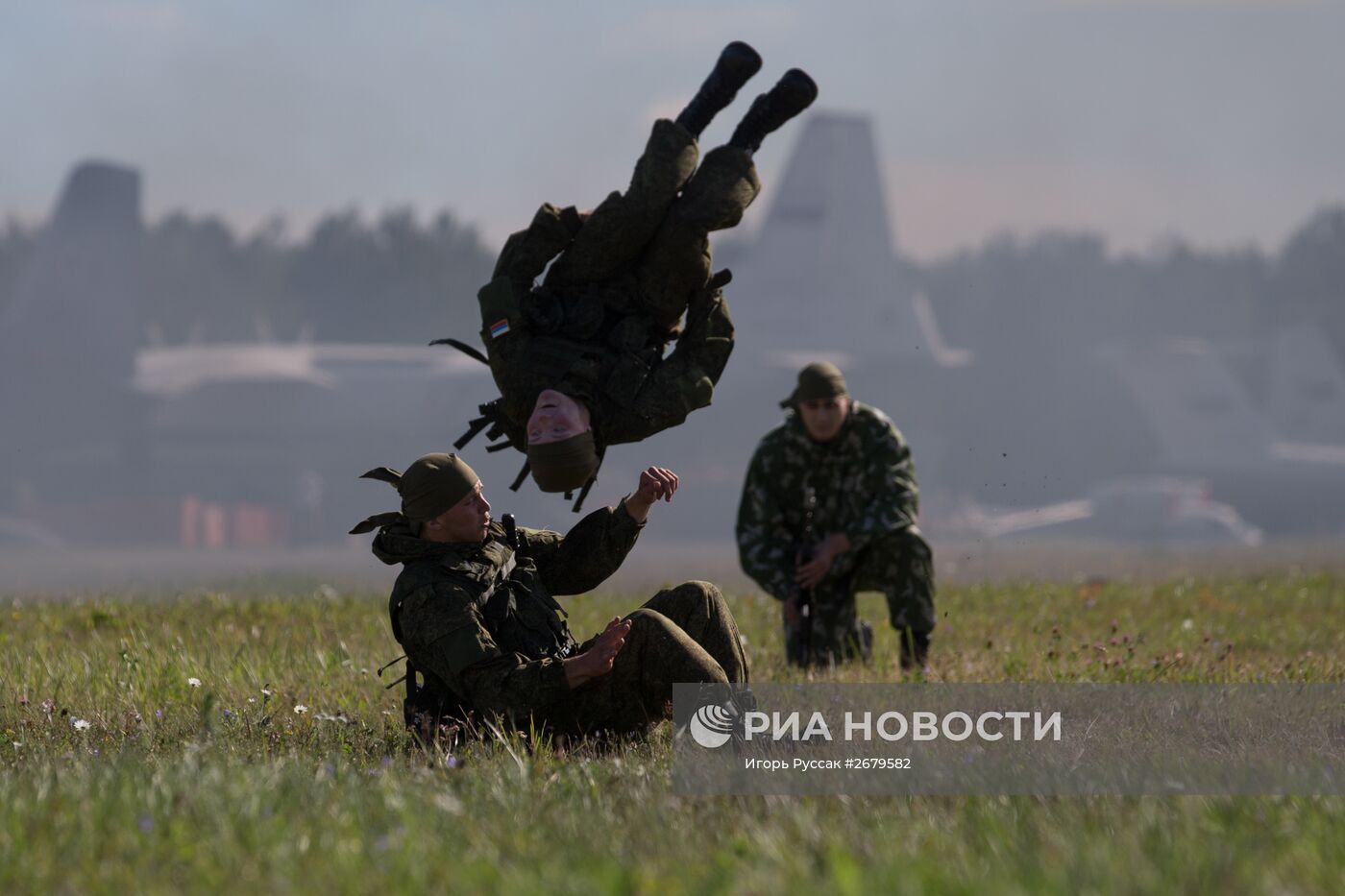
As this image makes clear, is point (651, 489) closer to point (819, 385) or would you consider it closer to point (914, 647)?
point (819, 385)

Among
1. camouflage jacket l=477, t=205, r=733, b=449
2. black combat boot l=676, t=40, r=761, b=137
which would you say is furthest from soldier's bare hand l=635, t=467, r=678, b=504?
black combat boot l=676, t=40, r=761, b=137

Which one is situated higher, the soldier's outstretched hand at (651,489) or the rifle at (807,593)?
the soldier's outstretched hand at (651,489)

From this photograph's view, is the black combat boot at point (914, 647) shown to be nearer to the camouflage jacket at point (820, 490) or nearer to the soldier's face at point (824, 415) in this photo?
the camouflage jacket at point (820, 490)

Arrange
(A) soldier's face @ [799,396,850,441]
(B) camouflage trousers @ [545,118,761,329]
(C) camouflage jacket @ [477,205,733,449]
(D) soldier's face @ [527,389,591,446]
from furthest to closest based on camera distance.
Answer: (A) soldier's face @ [799,396,850,441]
(B) camouflage trousers @ [545,118,761,329]
(C) camouflage jacket @ [477,205,733,449]
(D) soldier's face @ [527,389,591,446]

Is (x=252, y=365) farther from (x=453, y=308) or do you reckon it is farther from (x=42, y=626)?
(x=42, y=626)

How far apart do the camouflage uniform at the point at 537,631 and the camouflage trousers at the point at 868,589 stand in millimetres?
3406

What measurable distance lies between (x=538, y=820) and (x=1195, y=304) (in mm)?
91881

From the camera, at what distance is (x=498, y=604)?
243 inches

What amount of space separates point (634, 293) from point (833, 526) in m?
3.39

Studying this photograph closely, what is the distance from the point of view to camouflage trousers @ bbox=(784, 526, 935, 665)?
9.73 m

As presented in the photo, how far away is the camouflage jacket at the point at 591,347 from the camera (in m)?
6.84

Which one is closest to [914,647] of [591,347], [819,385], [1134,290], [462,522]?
[819,385]
